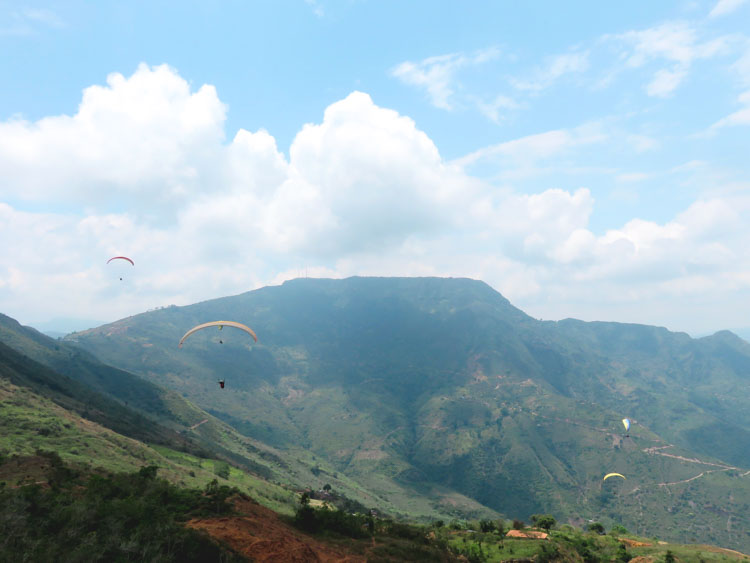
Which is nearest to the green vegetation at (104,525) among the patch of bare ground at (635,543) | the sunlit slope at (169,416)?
the patch of bare ground at (635,543)

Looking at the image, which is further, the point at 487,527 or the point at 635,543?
the point at 487,527

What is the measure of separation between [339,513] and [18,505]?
2623 cm

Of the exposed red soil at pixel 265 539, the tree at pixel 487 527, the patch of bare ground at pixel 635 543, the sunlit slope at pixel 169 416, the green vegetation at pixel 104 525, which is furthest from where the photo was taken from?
the sunlit slope at pixel 169 416

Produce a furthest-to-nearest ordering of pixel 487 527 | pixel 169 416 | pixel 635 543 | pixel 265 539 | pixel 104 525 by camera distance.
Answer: pixel 169 416, pixel 487 527, pixel 635 543, pixel 265 539, pixel 104 525

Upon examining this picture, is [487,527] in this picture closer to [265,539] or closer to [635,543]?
[635,543]

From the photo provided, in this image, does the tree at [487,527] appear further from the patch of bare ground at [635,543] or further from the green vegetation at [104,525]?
the green vegetation at [104,525]

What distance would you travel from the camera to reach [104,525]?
2434 centimetres

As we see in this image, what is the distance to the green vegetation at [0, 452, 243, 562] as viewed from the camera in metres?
20.7

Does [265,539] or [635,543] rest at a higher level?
[265,539]

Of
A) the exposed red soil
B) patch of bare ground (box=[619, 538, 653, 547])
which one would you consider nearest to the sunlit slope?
the exposed red soil

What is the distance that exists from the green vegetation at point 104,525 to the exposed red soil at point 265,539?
170 centimetres

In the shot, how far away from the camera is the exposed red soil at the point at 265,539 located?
2575 cm

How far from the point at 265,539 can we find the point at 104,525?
1045 centimetres

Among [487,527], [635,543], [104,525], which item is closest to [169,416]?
[487,527]
